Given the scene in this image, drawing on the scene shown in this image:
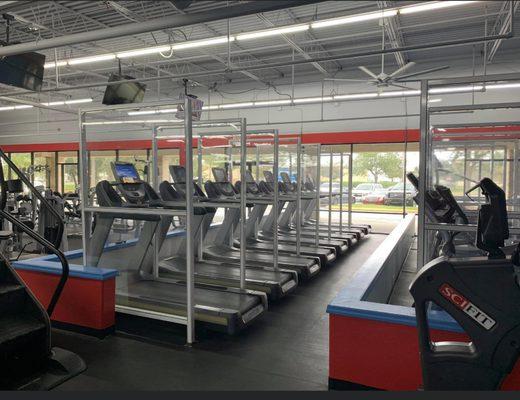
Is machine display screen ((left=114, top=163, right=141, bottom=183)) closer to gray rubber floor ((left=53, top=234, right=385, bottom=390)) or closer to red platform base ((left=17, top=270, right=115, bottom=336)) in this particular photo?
→ red platform base ((left=17, top=270, right=115, bottom=336))

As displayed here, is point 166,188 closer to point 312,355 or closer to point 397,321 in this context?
point 312,355

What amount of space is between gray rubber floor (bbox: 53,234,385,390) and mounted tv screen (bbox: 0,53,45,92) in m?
4.01

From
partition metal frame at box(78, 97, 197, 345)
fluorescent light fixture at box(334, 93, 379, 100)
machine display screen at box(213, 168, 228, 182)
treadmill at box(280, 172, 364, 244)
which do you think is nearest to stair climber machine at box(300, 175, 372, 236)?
treadmill at box(280, 172, 364, 244)

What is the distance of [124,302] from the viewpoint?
404 centimetres

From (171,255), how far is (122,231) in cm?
364

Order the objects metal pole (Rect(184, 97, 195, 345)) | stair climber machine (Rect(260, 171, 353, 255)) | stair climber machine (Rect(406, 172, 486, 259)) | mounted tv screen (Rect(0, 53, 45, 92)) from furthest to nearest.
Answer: stair climber machine (Rect(260, 171, 353, 255))
mounted tv screen (Rect(0, 53, 45, 92))
metal pole (Rect(184, 97, 195, 345))
stair climber machine (Rect(406, 172, 486, 259))

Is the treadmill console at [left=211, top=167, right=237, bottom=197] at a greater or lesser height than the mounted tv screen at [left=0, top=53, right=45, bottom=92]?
lesser

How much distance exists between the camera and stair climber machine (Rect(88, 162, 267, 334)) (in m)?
3.74

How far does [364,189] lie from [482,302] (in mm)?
11278

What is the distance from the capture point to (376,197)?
1243 cm

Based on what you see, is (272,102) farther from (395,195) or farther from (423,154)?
(423,154)

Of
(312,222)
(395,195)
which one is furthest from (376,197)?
(312,222)

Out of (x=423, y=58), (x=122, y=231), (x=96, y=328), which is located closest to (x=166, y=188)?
(x=96, y=328)

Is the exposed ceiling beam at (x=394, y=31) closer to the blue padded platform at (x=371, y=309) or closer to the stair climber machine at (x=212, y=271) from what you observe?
the stair climber machine at (x=212, y=271)
